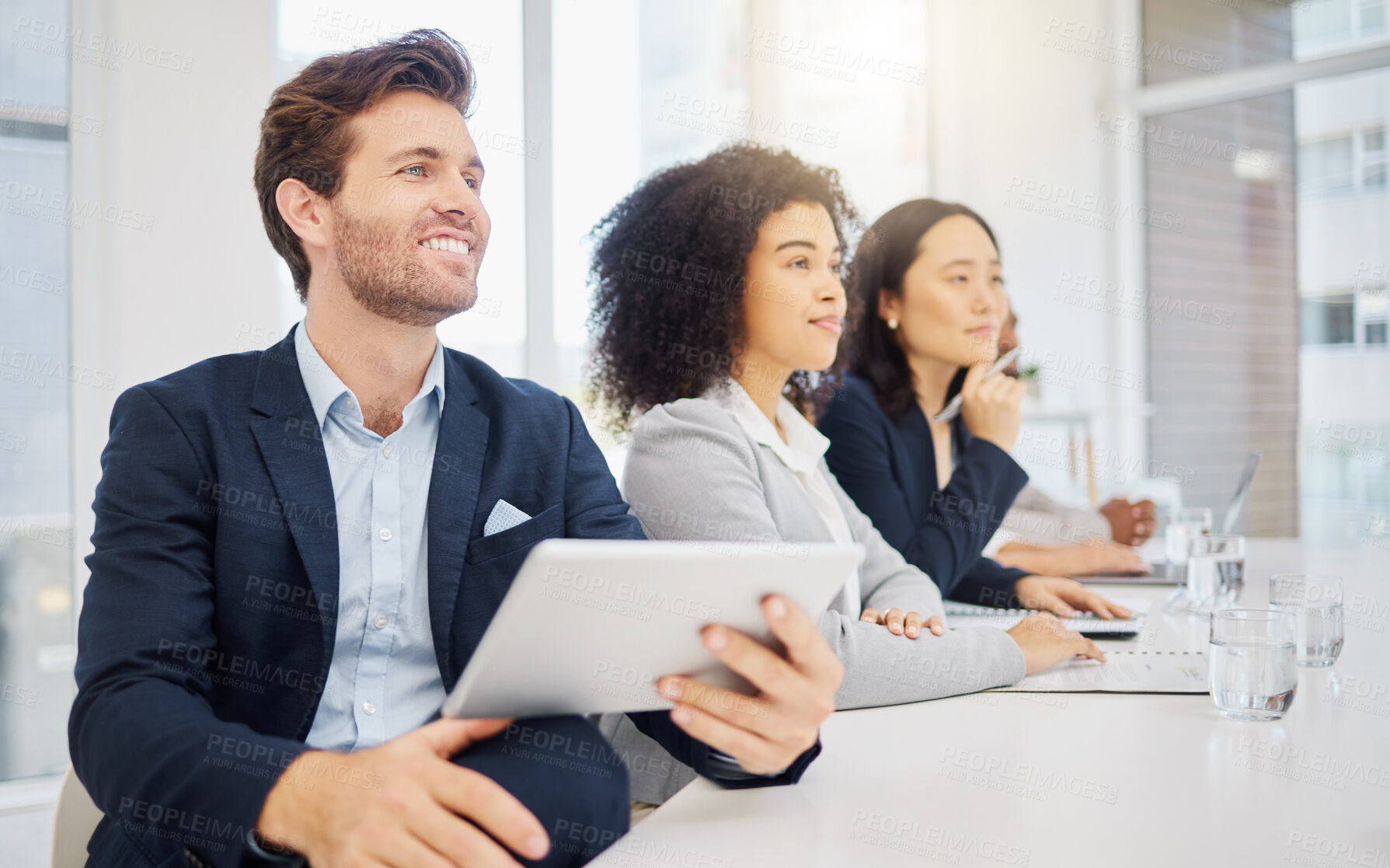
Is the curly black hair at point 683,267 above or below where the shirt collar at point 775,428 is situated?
above

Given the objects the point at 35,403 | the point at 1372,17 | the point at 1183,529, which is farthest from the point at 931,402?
the point at 1372,17

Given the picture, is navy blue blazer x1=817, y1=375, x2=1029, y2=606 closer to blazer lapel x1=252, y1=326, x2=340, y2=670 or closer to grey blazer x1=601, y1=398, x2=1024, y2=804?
grey blazer x1=601, y1=398, x2=1024, y2=804

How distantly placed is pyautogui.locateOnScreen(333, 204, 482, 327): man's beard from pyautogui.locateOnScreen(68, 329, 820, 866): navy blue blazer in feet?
0.28

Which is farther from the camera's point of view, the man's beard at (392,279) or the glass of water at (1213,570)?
the glass of water at (1213,570)

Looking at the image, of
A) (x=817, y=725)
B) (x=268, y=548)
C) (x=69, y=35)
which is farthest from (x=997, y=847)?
(x=69, y=35)

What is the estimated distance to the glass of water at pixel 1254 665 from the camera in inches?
39.2

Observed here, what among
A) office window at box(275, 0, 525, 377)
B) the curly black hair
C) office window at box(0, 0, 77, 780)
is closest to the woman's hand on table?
the curly black hair

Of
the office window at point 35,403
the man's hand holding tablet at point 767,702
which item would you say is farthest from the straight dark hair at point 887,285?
the office window at point 35,403

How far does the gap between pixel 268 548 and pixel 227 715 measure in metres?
0.19

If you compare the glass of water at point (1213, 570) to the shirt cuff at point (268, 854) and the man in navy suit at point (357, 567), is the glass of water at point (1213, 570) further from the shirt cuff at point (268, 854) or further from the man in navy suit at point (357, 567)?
the shirt cuff at point (268, 854)

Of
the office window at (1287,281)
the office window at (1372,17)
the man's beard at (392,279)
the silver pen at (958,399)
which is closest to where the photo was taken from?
the man's beard at (392,279)

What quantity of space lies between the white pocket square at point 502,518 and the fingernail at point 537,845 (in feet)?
1.86

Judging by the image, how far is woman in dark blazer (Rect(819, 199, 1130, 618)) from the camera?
5.82 feet

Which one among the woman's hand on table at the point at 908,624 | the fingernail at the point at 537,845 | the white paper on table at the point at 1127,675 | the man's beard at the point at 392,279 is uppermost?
the man's beard at the point at 392,279
